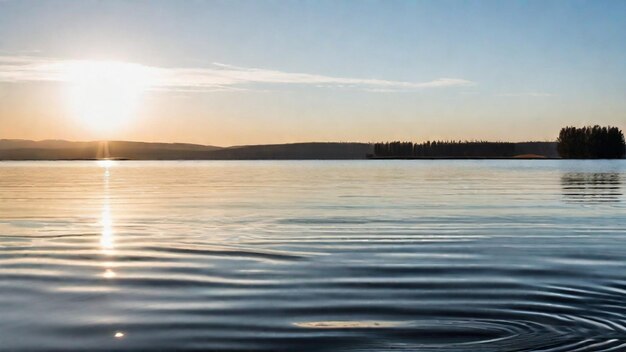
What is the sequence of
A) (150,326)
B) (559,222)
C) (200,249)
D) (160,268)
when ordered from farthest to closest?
1. (559,222)
2. (200,249)
3. (160,268)
4. (150,326)

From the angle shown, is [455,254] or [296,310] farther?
[455,254]

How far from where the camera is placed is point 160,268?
44.0 ft

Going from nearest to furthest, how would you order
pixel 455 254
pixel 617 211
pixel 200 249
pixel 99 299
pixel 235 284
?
1. pixel 99 299
2. pixel 235 284
3. pixel 455 254
4. pixel 200 249
5. pixel 617 211

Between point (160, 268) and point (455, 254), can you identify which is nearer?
point (160, 268)

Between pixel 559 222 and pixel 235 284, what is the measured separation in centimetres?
1369

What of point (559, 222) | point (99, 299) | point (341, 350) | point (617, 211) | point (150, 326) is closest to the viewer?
point (341, 350)

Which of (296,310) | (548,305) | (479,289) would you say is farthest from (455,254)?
(296,310)

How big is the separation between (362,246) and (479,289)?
5.48 metres

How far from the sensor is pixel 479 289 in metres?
11.1

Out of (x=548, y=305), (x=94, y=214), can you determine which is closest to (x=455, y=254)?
(x=548, y=305)

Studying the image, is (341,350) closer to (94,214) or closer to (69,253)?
(69,253)

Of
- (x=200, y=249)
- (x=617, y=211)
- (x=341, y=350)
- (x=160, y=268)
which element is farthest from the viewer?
(x=617, y=211)

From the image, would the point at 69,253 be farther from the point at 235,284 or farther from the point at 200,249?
the point at 235,284

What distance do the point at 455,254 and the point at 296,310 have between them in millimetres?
6298
